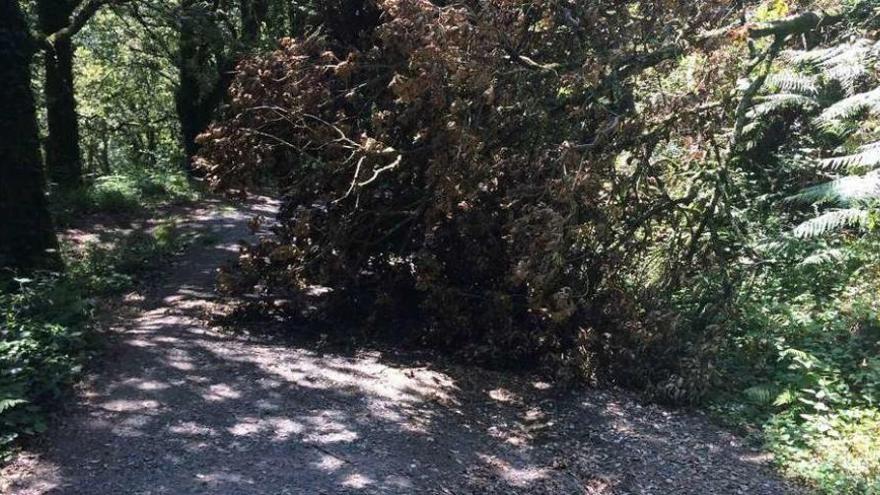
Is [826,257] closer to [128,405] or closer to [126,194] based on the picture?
[128,405]

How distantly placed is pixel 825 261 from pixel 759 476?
3939mm

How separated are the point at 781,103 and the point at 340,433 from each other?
7.63m

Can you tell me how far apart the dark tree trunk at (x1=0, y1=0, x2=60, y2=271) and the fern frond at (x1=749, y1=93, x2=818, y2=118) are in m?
8.68

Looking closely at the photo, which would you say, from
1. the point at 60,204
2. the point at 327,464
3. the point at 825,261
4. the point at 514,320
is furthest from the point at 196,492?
the point at 60,204

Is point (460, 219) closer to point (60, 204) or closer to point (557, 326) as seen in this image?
point (557, 326)

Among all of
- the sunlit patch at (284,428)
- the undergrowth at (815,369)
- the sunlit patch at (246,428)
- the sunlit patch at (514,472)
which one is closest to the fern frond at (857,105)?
the undergrowth at (815,369)

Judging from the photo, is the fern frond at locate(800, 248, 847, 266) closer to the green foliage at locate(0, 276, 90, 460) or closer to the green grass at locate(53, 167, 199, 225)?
the green foliage at locate(0, 276, 90, 460)

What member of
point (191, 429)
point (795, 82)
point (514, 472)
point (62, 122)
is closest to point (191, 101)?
point (62, 122)

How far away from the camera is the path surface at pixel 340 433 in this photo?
473cm

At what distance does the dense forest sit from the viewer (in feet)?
21.3

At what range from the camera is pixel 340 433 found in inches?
216

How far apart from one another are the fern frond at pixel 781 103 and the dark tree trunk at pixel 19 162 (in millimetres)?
8681

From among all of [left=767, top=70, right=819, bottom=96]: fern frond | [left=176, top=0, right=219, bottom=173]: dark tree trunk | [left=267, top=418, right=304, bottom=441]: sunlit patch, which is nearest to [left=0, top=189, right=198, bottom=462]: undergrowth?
[left=267, top=418, right=304, bottom=441]: sunlit patch

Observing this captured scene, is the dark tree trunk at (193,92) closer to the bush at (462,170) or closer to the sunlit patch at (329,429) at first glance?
the bush at (462,170)
